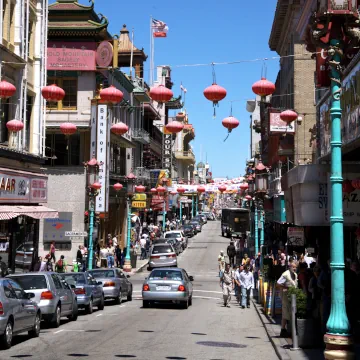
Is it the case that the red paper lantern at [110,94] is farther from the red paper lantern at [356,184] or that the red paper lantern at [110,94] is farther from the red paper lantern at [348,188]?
the red paper lantern at [356,184]

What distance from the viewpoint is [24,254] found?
1352 inches

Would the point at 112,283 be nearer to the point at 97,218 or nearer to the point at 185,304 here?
the point at 185,304

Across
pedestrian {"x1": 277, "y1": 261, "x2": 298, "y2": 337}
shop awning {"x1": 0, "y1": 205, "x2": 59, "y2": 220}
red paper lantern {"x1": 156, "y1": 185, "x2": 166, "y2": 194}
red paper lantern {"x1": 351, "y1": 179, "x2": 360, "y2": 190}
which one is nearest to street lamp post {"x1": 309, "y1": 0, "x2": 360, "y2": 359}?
red paper lantern {"x1": 351, "y1": 179, "x2": 360, "y2": 190}

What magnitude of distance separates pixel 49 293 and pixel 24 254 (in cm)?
1582

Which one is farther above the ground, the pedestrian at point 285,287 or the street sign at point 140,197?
the street sign at point 140,197

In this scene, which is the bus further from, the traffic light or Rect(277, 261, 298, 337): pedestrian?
Rect(277, 261, 298, 337): pedestrian

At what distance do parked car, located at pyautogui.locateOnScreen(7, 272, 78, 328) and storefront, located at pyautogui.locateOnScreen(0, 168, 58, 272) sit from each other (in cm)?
822

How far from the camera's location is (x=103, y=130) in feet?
148

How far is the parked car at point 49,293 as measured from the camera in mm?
18984

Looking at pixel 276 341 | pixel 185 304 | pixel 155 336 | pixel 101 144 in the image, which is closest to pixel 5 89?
pixel 185 304

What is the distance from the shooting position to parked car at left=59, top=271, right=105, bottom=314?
23.2 m

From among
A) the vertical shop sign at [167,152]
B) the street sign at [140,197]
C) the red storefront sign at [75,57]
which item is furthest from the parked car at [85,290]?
the vertical shop sign at [167,152]

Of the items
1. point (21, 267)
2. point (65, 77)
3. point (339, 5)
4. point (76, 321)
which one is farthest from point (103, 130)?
point (339, 5)

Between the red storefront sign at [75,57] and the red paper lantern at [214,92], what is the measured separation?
31.0m
